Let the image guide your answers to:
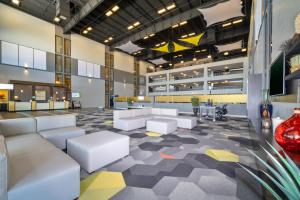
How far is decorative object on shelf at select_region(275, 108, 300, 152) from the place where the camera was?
1.04 m

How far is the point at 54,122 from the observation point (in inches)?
113

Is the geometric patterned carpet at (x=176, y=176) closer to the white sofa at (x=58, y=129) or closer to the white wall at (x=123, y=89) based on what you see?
the white sofa at (x=58, y=129)

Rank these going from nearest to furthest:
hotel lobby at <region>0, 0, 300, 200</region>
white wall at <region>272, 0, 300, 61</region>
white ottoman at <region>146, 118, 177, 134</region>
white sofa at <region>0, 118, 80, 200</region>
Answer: white sofa at <region>0, 118, 80, 200</region> → hotel lobby at <region>0, 0, 300, 200</region> → white wall at <region>272, 0, 300, 61</region> → white ottoman at <region>146, 118, 177, 134</region>

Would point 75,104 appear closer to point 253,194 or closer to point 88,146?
point 88,146

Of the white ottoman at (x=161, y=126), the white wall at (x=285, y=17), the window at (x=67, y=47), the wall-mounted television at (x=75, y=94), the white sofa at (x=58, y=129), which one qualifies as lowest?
the white ottoman at (x=161, y=126)

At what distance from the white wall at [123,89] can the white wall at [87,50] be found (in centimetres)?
330

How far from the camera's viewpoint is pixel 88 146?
75.3 inches

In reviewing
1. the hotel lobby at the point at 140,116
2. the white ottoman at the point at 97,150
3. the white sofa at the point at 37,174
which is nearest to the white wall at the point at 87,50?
the hotel lobby at the point at 140,116

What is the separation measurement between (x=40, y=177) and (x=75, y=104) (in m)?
13.3

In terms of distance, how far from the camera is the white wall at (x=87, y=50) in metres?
12.8

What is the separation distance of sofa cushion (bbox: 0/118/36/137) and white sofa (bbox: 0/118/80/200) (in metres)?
0.86

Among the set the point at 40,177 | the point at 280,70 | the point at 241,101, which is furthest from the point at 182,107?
the point at 40,177

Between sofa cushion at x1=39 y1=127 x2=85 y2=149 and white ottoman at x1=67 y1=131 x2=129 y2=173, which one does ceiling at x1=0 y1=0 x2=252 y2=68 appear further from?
white ottoman at x1=67 y1=131 x2=129 y2=173

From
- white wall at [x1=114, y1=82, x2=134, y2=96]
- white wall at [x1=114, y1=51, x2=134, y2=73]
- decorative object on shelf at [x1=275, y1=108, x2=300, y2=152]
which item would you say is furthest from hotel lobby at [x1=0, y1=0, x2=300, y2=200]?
white wall at [x1=114, y1=82, x2=134, y2=96]
